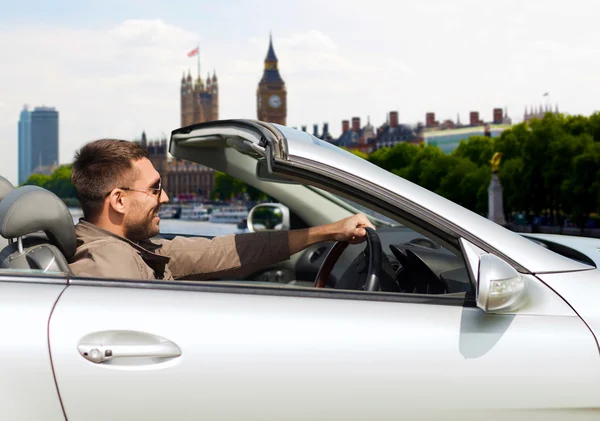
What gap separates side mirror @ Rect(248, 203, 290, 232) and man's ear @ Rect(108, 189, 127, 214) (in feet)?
7.25

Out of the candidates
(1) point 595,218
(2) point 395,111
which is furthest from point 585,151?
(2) point 395,111

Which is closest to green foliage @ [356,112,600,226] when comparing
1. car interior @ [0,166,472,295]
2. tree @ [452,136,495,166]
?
tree @ [452,136,495,166]

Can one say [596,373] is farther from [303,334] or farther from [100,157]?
[100,157]

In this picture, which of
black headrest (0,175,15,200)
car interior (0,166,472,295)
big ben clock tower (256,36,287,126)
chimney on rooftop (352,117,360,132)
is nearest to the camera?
car interior (0,166,472,295)

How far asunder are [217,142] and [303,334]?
1488mm

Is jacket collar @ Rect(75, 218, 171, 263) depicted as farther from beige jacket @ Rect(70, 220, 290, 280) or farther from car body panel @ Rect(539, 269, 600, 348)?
car body panel @ Rect(539, 269, 600, 348)

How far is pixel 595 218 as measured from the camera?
5481 cm

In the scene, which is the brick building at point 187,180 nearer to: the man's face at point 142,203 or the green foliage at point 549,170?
the green foliage at point 549,170

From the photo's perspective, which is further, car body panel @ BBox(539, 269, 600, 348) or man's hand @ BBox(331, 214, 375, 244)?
man's hand @ BBox(331, 214, 375, 244)

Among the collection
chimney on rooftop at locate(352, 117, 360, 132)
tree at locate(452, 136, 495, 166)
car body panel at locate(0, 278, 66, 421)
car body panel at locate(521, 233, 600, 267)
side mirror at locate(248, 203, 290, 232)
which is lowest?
car body panel at locate(0, 278, 66, 421)

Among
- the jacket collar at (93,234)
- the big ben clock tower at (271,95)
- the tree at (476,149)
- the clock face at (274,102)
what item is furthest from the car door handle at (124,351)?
the clock face at (274,102)

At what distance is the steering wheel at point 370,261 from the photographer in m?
2.51

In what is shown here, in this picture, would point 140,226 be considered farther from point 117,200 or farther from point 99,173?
point 99,173

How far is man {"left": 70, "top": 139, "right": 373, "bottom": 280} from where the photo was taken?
98.9 inches
